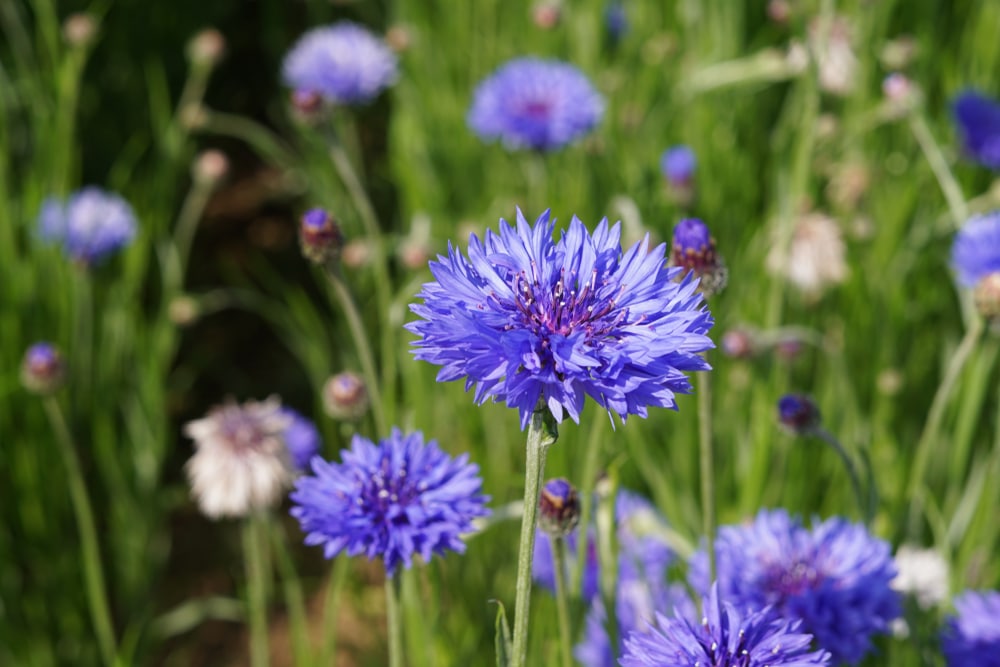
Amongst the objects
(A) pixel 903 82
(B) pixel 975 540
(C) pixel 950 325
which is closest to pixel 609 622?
(B) pixel 975 540

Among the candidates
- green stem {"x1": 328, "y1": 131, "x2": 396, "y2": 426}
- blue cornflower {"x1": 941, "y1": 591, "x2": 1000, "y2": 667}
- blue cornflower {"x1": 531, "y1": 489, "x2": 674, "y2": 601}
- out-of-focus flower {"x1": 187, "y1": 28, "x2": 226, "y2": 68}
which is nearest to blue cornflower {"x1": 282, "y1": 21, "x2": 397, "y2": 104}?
out-of-focus flower {"x1": 187, "y1": 28, "x2": 226, "y2": 68}

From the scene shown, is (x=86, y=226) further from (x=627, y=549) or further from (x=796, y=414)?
(x=796, y=414)

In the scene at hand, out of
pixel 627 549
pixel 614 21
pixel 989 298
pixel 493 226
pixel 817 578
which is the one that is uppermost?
pixel 614 21

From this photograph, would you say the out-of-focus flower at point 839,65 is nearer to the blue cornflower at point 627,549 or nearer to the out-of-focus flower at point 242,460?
the blue cornflower at point 627,549

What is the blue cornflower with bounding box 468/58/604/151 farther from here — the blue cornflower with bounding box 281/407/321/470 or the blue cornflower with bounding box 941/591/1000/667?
the blue cornflower with bounding box 941/591/1000/667

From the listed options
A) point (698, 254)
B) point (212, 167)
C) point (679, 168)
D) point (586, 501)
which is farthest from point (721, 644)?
point (212, 167)

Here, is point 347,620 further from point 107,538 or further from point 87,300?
point 87,300
